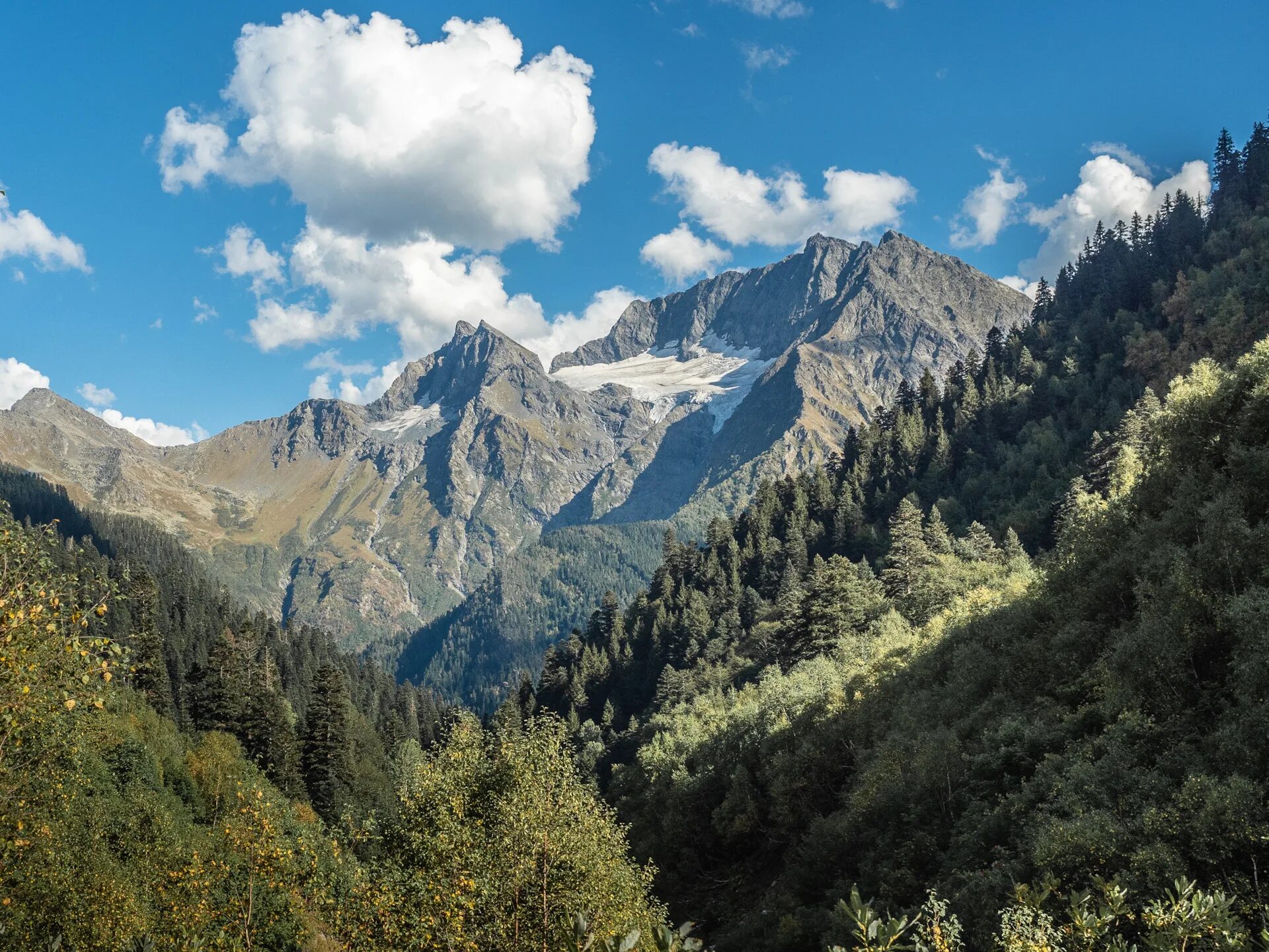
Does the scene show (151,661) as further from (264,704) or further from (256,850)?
(256,850)

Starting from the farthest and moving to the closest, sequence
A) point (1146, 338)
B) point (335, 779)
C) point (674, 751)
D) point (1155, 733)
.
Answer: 1. point (1146, 338)
2. point (335, 779)
3. point (674, 751)
4. point (1155, 733)

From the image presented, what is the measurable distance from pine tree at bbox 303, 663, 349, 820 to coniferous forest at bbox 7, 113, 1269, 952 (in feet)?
1.12

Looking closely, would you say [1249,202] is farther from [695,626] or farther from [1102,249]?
[695,626]

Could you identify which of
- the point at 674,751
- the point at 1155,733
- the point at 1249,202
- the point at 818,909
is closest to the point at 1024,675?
the point at 1155,733

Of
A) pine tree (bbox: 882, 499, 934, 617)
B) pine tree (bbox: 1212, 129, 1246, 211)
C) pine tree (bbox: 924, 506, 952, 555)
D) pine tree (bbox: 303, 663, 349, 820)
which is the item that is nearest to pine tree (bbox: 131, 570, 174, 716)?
pine tree (bbox: 303, 663, 349, 820)

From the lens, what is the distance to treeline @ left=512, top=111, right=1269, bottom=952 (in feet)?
79.4

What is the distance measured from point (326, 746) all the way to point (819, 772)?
57.7 meters

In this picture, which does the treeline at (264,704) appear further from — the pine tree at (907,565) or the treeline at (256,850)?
the pine tree at (907,565)

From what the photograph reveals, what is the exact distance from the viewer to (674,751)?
73188 mm

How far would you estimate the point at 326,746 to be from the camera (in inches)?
3211

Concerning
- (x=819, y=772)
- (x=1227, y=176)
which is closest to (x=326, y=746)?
(x=819, y=772)

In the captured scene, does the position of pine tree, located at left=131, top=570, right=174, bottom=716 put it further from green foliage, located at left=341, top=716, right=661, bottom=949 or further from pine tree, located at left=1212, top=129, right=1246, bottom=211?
pine tree, located at left=1212, top=129, right=1246, bottom=211

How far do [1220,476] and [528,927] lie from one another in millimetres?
35948

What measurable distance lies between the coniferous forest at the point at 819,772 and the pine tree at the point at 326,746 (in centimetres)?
34
